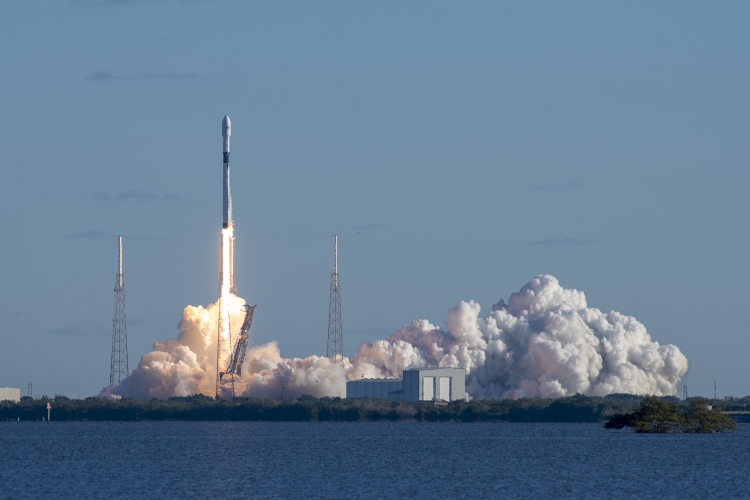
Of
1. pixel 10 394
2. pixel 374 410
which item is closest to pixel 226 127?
pixel 374 410

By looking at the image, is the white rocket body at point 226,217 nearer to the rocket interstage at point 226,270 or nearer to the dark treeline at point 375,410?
the rocket interstage at point 226,270

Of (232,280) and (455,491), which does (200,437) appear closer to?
(232,280)

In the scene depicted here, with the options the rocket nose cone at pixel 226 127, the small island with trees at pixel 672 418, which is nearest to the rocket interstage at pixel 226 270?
the rocket nose cone at pixel 226 127

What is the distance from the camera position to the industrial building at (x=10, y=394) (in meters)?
156

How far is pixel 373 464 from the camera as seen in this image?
78.5 m

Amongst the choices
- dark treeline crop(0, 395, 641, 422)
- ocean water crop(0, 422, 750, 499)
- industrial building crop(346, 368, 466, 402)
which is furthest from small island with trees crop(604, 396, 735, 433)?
industrial building crop(346, 368, 466, 402)

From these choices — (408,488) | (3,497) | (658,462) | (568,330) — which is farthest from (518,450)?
(568,330)

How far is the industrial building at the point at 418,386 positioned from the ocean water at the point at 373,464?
48.7 feet

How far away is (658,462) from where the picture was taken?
259 ft

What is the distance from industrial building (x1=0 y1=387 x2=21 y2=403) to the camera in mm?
155750

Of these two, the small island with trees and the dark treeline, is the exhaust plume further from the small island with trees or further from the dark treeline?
the small island with trees

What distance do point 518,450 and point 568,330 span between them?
47.5 meters

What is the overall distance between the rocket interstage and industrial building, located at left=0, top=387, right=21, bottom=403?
36239 mm

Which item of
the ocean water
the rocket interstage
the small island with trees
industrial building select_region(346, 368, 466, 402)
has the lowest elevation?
the ocean water
